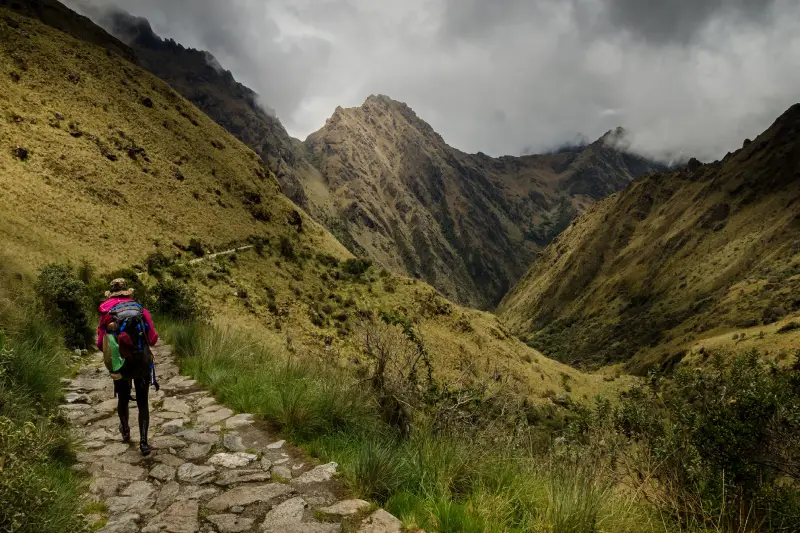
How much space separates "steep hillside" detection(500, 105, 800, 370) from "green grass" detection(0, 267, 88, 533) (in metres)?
87.0

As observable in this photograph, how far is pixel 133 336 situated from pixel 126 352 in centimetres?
23

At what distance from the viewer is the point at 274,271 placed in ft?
132

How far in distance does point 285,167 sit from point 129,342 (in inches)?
8012

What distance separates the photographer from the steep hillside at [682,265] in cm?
9469

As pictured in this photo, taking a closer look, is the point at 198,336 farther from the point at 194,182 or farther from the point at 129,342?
the point at 194,182

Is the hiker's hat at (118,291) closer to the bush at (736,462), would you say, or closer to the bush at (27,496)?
the bush at (27,496)

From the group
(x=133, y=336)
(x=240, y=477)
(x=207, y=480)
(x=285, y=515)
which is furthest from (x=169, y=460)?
(x=285, y=515)

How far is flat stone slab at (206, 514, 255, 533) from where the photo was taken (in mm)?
3889

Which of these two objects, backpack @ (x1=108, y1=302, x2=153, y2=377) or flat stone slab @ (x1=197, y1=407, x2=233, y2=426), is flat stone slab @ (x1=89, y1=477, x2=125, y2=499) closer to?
backpack @ (x1=108, y1=302, x2=153, y2=377)

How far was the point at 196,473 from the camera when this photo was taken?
5.09 m

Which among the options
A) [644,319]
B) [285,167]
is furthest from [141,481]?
[285,167]

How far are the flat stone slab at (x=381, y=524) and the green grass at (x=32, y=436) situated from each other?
7.17 ft

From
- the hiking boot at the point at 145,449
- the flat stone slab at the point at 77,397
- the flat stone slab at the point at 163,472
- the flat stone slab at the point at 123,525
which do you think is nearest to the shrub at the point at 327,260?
the flat stone slab at the point at 77,397

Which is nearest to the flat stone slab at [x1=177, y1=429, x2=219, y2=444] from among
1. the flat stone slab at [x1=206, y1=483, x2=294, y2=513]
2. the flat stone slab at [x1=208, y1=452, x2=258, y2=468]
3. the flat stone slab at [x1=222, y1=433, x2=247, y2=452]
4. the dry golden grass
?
the flat stone slab at [x1=222, y1=433, x2=247, y2=452]
